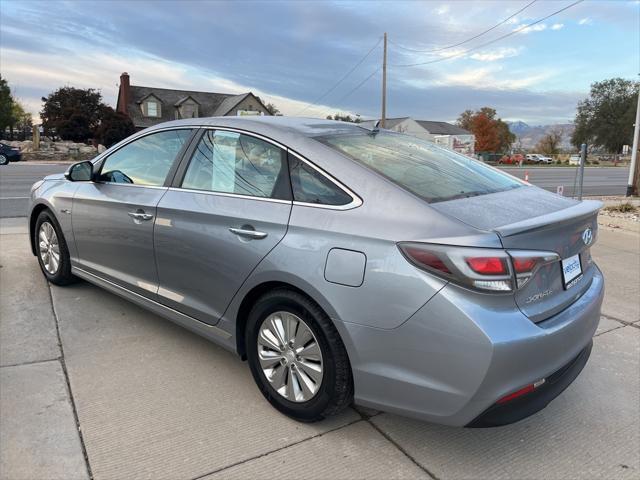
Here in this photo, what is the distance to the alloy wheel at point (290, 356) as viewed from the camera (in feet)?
8.53

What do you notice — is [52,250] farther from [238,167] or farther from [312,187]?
[312,187]

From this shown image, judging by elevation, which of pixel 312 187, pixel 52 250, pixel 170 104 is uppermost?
pixel 170 104

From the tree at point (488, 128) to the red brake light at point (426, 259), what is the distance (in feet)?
237

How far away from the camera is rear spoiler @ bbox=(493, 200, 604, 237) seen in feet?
7.23

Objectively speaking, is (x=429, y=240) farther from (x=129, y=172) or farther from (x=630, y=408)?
(x=129, y=172)

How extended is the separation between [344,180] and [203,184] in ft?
3.66

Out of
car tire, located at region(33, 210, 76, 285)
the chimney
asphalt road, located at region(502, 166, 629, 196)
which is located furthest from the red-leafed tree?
car tire, located at region(33, 210, 76, 285)

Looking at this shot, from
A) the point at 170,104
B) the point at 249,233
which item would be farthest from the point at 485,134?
the point at 249,233

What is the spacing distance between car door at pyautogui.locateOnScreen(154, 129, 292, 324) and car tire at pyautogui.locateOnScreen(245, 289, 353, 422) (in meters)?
0.26

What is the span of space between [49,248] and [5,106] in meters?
63.9

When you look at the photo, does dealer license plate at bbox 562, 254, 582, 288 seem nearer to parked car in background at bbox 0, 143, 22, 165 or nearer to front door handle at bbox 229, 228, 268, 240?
front door handle at bbox 229, 228, 268, 240

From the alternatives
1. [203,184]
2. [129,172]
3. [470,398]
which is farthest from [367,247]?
[129,172]

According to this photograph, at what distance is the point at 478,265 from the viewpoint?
6.90 feet

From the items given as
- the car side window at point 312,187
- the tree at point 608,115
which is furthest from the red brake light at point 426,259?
the tree at point 608,115
